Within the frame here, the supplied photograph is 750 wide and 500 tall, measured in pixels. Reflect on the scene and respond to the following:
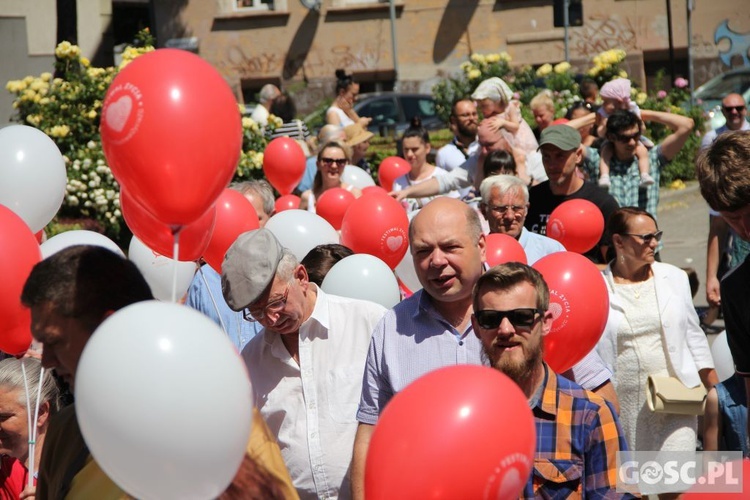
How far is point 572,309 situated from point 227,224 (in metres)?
1.93

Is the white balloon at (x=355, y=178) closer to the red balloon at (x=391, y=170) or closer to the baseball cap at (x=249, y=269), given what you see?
the red balloon at (x=391, y=170)

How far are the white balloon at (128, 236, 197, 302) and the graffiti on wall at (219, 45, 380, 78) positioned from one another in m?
22.0

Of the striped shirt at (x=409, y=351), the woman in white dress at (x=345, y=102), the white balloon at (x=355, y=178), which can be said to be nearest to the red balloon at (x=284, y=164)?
the white balloon at (x=355, y=178)

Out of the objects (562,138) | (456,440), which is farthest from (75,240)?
(562,138)

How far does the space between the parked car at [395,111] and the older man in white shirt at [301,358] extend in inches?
594

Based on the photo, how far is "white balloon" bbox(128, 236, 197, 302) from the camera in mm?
5598

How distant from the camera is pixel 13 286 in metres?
3.90

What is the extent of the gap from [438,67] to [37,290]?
24.9 metres

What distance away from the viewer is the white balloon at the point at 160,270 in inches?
220

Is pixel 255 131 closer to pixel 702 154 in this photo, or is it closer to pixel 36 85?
pixel 36 85

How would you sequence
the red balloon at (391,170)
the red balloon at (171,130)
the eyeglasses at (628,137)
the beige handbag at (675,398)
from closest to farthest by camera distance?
the red balloon at (171,130)
the beige handbag at (675,398)
the eyeglasses at (628,137)
the red balloon at (391,170)

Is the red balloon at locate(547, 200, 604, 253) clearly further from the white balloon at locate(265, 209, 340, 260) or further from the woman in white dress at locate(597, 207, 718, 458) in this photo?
the white balloon at locate(265, 209, 340, 260)

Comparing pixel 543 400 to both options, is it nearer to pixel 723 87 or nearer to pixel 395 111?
pixel 395 111
